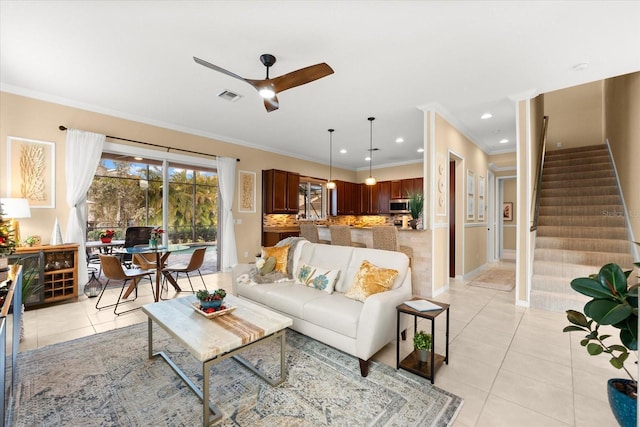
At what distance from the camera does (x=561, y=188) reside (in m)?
5.68

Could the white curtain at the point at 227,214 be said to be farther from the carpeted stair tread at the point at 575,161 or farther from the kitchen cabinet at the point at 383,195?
the carpeted stair tread at the point at 575,161

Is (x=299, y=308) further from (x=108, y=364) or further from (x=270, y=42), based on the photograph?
(x=270, y=42)

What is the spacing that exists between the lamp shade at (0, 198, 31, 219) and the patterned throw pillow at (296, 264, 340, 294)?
352 centimetres

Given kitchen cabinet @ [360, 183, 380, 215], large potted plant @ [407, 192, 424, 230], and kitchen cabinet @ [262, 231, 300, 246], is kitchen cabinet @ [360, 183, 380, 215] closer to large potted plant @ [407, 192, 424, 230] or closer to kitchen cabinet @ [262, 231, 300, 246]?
kitchen cabinet @ [262, 231, 300, 246]

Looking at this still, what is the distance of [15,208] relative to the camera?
11.0ft

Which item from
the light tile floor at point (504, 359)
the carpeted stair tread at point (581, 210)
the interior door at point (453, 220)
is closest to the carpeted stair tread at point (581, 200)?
the carpeted stair tread at point (581, 210)

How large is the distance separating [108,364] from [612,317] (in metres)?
3.40

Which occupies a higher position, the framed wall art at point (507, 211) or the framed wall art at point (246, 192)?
the framed wall art at point (246, 192)

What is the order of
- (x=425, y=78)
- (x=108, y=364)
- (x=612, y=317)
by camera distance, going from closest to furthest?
(x=612, y=317), (x=108, y=364), (x=425, y=78)

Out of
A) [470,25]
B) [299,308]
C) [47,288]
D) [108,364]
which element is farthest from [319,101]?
[47,288]

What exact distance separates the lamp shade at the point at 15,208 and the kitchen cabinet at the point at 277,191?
404 cm

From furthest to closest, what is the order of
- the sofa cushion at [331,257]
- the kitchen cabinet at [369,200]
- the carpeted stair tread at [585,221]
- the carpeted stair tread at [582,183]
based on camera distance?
the kitchen cabinet at [369,200] < the carpeted stair tread at [582,183] < the carpeted stair tread at [585,221] < the sofa cushion at [331,257]

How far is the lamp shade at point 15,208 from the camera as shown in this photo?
328 cm

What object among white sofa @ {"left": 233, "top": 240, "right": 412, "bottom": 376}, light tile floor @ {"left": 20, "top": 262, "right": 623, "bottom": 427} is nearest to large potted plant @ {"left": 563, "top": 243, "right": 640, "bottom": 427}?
light tile floor @ {"left": 20, "top": 262, "right": 623, "bottom": 427}
